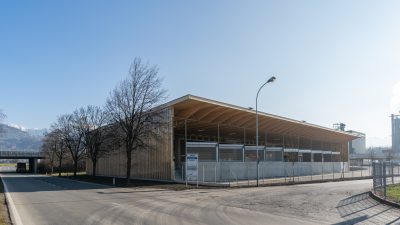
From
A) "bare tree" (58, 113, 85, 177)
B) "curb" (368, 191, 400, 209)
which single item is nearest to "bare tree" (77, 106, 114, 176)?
"bare tree" (58, 113, 85, 177)

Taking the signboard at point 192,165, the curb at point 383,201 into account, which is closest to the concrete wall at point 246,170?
the signboard at point 192,165

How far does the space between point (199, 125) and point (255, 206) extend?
112ft

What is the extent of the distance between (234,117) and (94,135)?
2045cm

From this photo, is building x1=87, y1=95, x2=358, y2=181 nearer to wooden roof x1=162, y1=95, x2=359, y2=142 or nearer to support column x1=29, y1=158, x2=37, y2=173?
wooden roof x1=162, y1=95, x2=359, y2=142

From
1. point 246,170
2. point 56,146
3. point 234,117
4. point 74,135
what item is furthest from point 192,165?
point 56,146

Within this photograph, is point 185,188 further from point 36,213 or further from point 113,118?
point 36,213

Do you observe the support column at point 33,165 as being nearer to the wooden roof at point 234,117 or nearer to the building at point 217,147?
the building at point 217,147

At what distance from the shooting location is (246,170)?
4756cm

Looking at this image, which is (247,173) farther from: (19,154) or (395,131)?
(19,154)

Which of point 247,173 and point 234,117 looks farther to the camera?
point 234,117

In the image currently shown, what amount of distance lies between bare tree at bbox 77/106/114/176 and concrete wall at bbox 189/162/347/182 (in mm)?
13759

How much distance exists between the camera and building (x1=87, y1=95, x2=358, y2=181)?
43.0 m

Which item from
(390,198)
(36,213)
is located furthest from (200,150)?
(36,213)

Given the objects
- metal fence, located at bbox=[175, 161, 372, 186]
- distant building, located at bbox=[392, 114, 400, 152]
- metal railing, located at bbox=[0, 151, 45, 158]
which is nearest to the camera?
metal fence, located at bbox=[175, 161, 372, 186]
